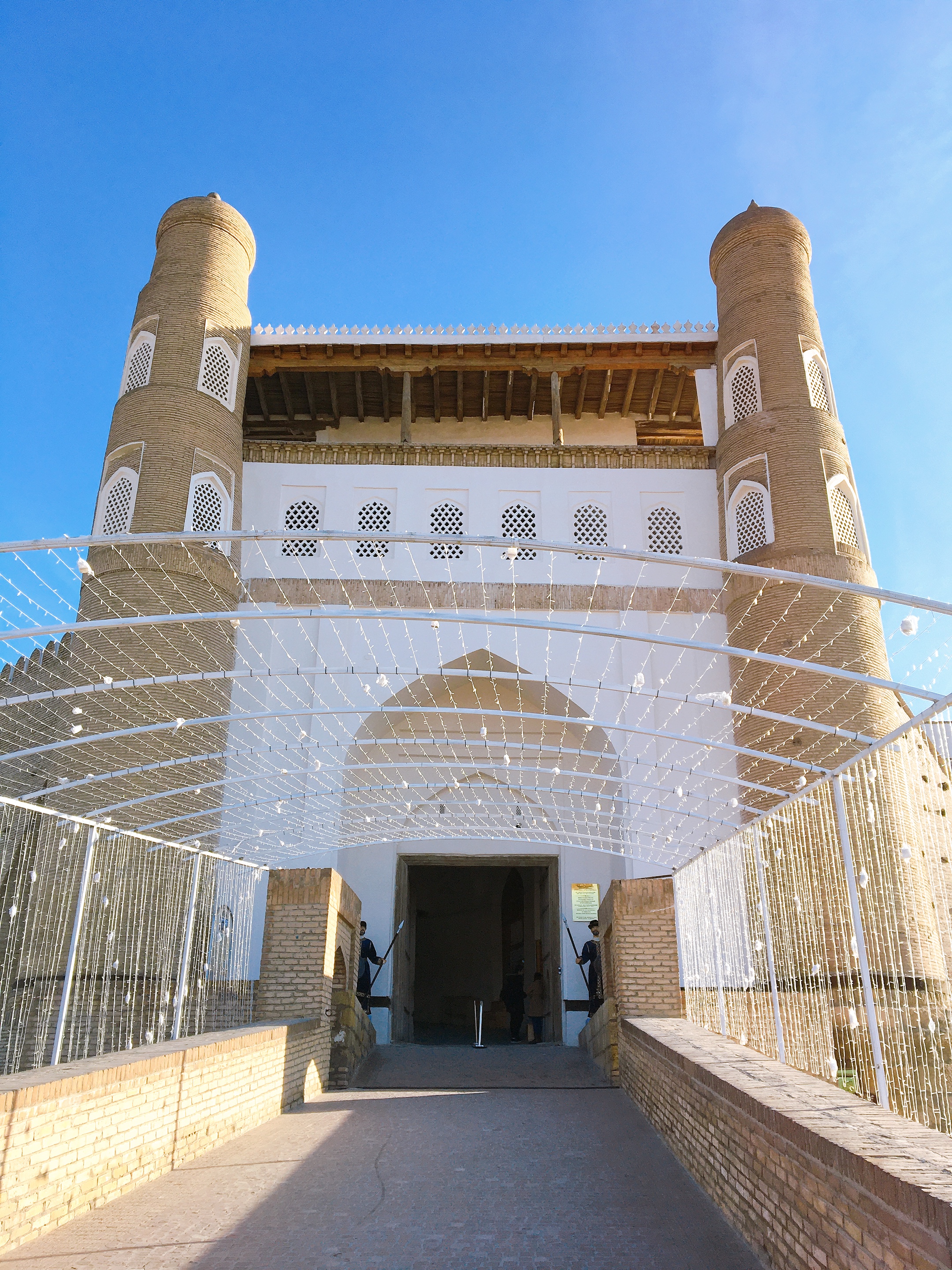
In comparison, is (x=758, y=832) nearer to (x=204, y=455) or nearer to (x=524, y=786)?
(x=524, y=786)

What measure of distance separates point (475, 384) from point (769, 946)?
13.5 metres

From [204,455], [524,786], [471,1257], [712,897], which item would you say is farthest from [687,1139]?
[204,455]

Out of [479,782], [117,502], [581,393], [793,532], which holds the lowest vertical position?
[479,782]

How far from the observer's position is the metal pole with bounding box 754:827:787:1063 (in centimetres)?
577

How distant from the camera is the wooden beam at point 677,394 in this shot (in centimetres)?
1783

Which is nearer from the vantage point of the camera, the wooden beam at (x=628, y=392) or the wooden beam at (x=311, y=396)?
the wooden beam at (x=311, y=396)

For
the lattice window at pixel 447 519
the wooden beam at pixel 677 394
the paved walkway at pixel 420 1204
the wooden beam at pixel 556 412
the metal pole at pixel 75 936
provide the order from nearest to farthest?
the paved walkway at pixel 420 1204 → the metal pole at pixel 75 936 → the lattice window at pixel 447 519 → the wooden beam at pixel 556 412 → the wooden beam at pixel 677 394

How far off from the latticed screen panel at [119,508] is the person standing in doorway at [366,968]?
665cm

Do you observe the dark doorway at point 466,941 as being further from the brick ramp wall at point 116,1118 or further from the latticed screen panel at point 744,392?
the brick ramp wall at point 116,1118

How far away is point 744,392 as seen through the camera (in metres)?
15.8

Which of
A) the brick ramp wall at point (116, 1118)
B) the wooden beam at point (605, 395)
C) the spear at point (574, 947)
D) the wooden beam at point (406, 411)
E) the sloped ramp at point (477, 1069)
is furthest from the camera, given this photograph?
the wooden beam at point (605, 395)

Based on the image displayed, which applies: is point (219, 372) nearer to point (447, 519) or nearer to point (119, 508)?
point (119, 508)

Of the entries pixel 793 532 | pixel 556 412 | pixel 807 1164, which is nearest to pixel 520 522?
pixel 556 412

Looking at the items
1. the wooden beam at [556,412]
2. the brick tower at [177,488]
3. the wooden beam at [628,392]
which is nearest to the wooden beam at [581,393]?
the wooden beam at [556,412]
